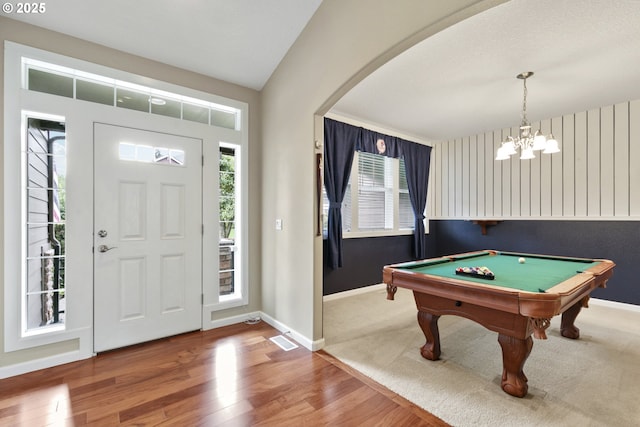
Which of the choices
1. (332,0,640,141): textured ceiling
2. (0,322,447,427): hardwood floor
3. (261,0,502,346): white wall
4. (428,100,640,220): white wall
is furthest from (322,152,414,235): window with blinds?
(0,322,447,427): hardwood floor

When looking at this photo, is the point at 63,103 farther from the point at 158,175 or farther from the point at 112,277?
the point at 112,277

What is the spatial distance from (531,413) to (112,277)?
3.41m

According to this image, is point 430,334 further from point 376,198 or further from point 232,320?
point 376,198

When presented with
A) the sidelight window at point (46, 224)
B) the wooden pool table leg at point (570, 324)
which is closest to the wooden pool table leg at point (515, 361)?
the wooden pool table leg at point (570, 324)

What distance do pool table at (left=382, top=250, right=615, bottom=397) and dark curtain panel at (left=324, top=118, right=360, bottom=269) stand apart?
1.62 m

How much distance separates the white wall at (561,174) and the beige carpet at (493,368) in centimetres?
156

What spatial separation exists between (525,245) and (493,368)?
3153 mm

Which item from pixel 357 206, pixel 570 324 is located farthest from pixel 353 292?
pixel 570 324

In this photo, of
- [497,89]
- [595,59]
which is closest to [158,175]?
[497,89]

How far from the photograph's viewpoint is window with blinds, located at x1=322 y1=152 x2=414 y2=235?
4.60m

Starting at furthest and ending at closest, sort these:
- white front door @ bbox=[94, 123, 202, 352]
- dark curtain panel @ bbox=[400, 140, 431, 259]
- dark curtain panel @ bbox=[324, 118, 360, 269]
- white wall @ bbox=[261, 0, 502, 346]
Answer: dark curtain panel @ bbox=[400, 140, 431, 259]
dark curtain panel @ bbox=[324, 118, 360, 269]
white front door @ bbox=[94, 123, 202, 352]
white wall @ bbox=[261, 0, 502, 346]

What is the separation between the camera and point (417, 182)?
5.52 metres

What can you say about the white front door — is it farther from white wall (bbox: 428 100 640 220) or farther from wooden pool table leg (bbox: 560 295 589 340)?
white wall (bbox: 428 100 640 220)

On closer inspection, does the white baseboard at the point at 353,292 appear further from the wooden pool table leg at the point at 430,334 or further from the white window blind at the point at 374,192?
the wooden pool table leg at the point at 430,334
